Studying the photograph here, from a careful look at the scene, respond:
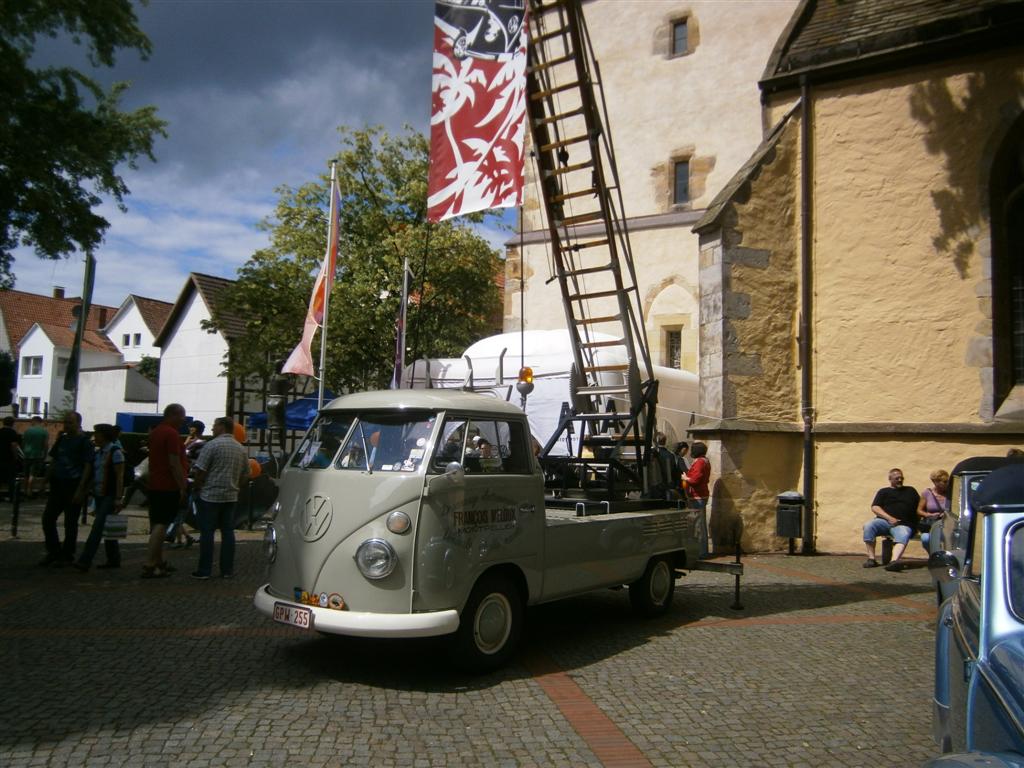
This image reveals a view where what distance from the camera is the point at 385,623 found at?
18.0 feet

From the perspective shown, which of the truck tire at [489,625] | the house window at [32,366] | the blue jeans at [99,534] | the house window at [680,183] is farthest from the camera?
the house window at [32,366]

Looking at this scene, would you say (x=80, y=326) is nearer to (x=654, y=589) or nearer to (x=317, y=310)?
(x=317, y=310)

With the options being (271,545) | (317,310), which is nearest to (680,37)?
(317,310)

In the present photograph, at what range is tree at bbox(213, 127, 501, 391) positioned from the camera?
2483cm

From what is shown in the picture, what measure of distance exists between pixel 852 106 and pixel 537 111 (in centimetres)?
589

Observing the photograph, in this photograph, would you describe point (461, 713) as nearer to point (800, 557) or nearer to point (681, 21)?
point (800, 557)

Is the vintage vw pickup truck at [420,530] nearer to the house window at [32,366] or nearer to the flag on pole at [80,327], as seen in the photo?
the flag on pole at [80,327]

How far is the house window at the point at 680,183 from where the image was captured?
2088cm

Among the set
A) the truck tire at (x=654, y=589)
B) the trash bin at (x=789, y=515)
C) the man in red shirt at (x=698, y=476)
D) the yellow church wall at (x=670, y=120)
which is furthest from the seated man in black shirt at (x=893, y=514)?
the yellow church wall at (x=670, y=120)

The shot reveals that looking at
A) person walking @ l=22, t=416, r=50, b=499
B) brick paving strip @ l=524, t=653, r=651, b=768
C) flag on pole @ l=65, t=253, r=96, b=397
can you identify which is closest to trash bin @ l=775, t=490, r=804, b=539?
brick paving strip @ l=524, t=653, r=651, b=768

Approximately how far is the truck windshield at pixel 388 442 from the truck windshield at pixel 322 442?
106mm

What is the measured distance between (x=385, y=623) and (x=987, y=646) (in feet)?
11.4

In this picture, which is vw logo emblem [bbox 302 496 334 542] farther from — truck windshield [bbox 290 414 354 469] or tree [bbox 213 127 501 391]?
tree [bbox 213 127 501 391]

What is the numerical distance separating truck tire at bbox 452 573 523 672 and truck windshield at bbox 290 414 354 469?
4.70 feet
